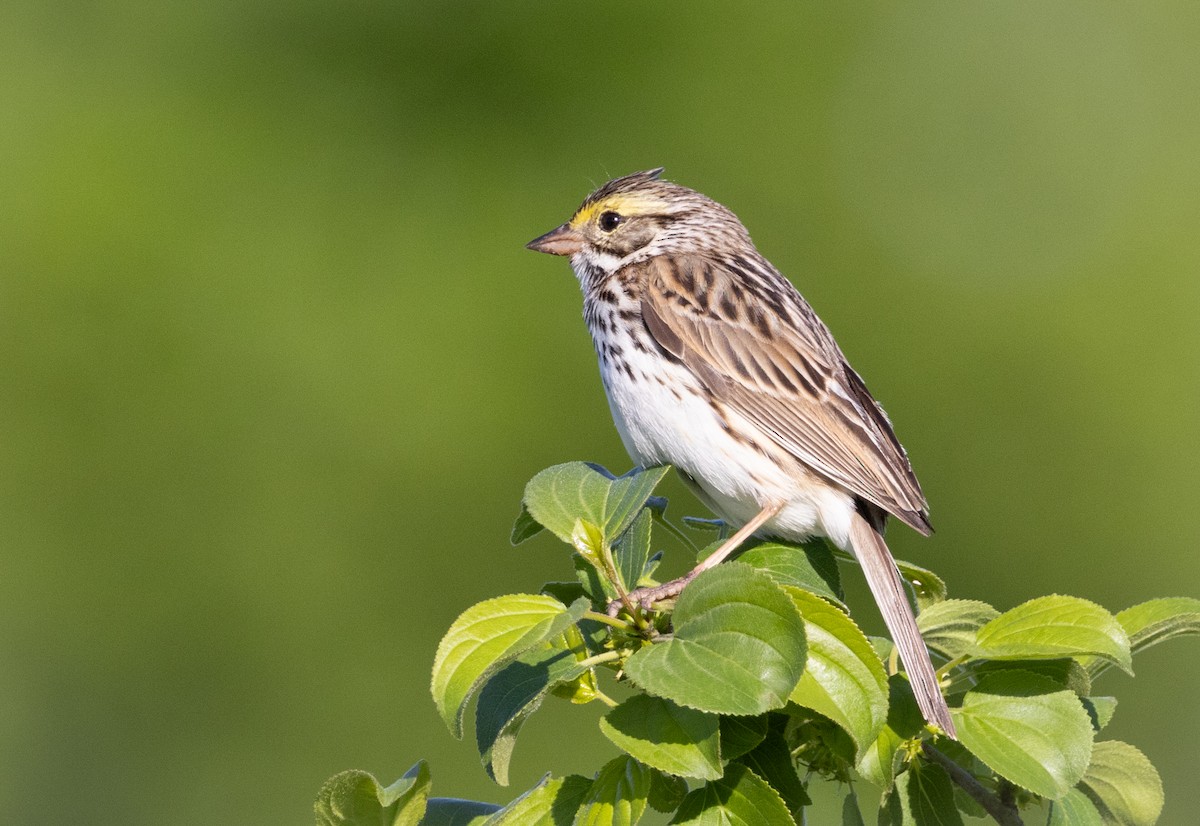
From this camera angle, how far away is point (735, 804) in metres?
2.51

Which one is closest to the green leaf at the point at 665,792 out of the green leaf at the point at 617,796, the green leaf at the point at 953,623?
the green leaf at the point at 617,796

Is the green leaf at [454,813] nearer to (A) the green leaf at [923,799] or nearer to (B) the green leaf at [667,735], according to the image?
(B) the green leaf at [667,735]

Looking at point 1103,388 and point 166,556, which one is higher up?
point 166,556

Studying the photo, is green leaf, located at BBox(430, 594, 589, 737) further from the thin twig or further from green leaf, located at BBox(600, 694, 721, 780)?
the thin twig

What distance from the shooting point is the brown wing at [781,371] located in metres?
3.77

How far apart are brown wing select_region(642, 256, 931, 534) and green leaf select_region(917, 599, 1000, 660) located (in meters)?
0.72

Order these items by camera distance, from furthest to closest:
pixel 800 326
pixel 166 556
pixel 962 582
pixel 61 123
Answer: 1. pixel 61 123
2. pixel 166 556
3. pixel 962 582
4. pixel 800 326

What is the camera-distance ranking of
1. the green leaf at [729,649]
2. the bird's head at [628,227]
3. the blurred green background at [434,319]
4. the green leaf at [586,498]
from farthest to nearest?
1. the blurred green background at [434,319]
2. the bird's head at [628,227]
3. the green leaf at [586,498]
4. the green leaf at [729,649]

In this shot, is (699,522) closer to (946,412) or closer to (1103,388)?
(946,412)

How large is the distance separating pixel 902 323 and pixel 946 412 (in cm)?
57

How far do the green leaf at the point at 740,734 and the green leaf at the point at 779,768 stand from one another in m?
0.05

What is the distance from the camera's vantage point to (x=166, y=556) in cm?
905

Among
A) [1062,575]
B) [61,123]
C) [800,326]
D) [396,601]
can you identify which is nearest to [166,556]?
[396,601]

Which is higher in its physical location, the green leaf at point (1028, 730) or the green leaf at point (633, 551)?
the green leaf at point (633, 551)
